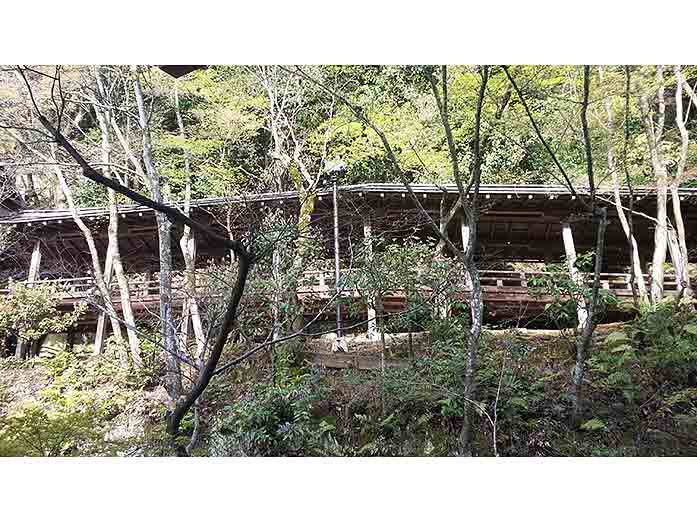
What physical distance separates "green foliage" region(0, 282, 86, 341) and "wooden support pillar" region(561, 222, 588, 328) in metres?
2.96

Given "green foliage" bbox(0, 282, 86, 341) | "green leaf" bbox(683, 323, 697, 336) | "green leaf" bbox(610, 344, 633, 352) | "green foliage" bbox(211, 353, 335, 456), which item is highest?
"green foliage" bbox(0, 282, 86, 341)

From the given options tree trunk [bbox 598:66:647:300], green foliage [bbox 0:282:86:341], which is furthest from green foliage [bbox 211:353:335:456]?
tree trunk [bbox 598:66:647:300]

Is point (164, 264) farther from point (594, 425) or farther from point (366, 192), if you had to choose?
point (594, 425)

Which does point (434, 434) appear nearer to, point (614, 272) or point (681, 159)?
point (614, 272)

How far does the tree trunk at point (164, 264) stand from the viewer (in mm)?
3098

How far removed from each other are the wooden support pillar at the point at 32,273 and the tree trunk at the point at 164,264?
69 cm

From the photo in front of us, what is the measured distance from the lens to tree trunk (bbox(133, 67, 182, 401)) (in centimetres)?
310

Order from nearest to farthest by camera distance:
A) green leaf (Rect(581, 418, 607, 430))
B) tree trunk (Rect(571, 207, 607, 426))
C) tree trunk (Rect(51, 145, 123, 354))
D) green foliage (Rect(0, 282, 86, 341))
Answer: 1. green leaf (Rect(581, 418, 607, 430))
2. tree trunk (Rect(571, 207, 607, 426))
3. green foliage (Rect(0, 282, 86, 341))
4. tree trunk (Rect(51, 145, 123, 354))

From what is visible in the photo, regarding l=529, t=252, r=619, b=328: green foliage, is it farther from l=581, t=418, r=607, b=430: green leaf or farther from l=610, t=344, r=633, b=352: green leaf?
l=581, t=418, r=607, b=430: green leaf

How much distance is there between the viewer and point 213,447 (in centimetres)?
289

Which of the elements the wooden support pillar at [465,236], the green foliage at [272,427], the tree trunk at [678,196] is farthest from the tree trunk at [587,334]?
the green foliage at [272,427]

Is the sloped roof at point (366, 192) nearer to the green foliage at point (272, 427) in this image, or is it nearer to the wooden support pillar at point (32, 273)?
the wooden support pillar at point (32, 273)
